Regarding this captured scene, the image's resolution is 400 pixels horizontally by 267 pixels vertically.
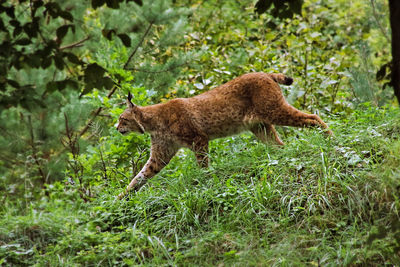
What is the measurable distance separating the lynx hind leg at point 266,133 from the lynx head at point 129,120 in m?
1.45

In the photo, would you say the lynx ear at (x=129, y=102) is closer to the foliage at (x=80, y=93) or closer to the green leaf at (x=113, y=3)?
the foliage at (x=80, y=93)

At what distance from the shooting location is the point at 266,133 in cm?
582

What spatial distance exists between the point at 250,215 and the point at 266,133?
188 cm

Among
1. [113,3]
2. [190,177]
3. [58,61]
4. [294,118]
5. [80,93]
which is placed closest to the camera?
[58,61]

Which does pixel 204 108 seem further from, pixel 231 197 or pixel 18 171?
pixel 18 171

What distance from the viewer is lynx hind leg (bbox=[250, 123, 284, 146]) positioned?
5.72 m

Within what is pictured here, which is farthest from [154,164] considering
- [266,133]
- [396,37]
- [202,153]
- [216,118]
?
[396,37]

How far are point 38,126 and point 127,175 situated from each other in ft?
6.30

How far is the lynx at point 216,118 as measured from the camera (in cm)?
558

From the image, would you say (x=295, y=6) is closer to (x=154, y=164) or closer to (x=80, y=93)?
(x=154, y=164)

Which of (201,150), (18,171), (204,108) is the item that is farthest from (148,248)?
(18,171)

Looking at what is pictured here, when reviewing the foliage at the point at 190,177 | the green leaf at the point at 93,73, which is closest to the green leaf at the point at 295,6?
the foliage at the point at 190,177

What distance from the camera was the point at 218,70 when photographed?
6.92 metres

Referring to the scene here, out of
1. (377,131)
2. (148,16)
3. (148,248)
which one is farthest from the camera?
(148,16)
